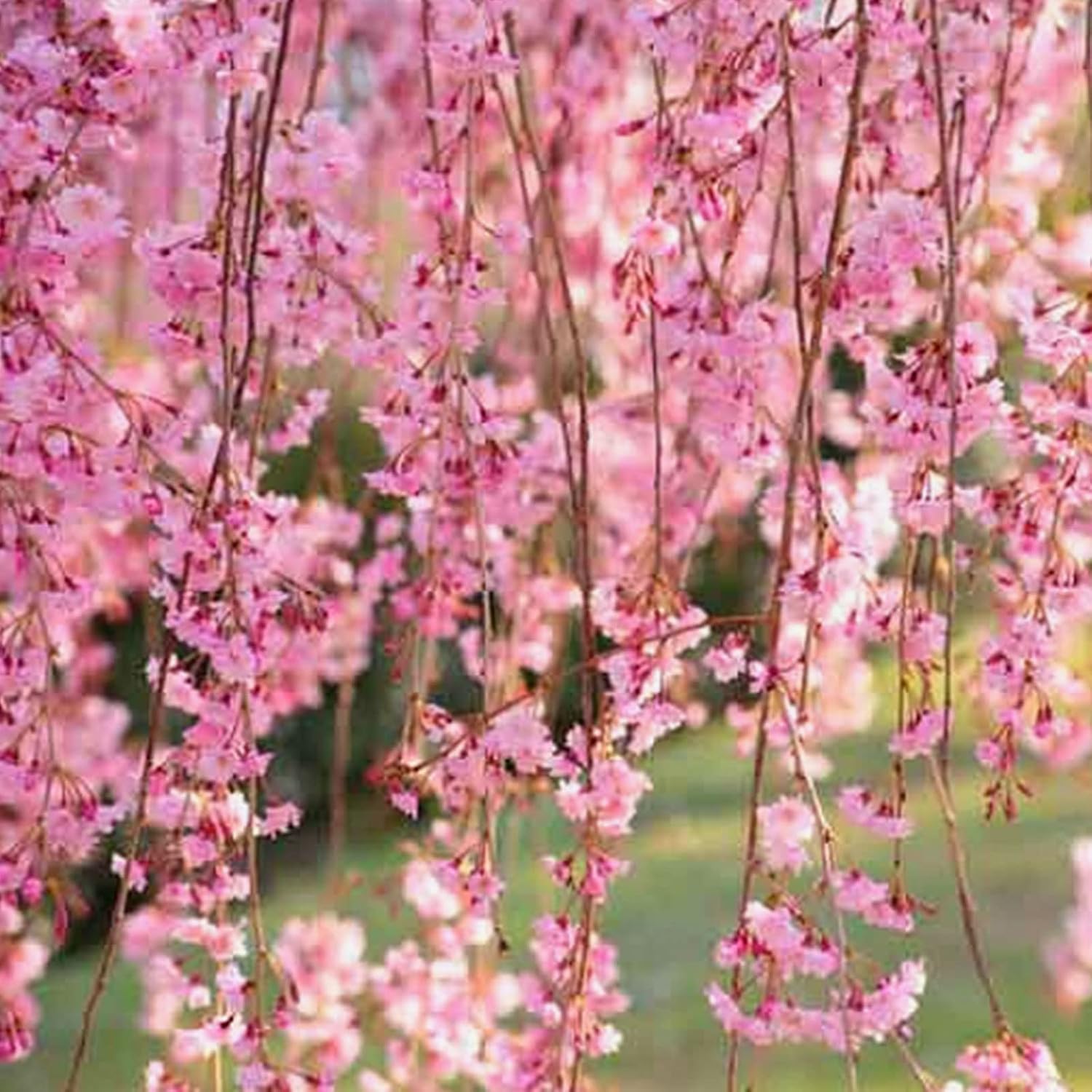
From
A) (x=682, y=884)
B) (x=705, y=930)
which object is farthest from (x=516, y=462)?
(x=682, y=884)

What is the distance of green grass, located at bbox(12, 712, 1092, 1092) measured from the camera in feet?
15.6

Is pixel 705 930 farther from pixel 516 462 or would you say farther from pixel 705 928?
pixel 516 462

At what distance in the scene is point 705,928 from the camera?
5711 mm

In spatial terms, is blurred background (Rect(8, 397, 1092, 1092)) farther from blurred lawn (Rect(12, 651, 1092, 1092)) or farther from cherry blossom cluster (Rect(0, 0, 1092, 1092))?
cherry blossom cluster (Rect(0, 0, 1092, 1092))

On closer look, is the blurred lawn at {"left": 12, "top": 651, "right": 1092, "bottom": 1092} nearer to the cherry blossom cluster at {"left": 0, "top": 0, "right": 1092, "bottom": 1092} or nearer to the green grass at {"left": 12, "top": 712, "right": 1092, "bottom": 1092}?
the green grass at {"left": 12, "top": 712, "right": 1092, "bottom": 1092}

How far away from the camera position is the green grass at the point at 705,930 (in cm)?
475

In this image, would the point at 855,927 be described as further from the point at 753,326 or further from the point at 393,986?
the point at 753,326

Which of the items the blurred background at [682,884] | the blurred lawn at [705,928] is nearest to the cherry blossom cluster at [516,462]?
the blurred background at [682,884]

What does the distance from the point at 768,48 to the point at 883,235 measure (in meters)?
0.14

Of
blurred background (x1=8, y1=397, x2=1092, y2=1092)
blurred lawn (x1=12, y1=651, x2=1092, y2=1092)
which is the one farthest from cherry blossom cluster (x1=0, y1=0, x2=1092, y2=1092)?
blurred lawn (x1=12, y1=651, x2=1092, y2=1092)

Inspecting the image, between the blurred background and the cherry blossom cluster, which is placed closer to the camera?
the cherry blossom cluster

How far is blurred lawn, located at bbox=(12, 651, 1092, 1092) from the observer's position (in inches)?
187

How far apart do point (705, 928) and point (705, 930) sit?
0.8 inches

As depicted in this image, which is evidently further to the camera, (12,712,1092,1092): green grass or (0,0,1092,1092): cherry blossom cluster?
(12,712,1092,1092): green grass
